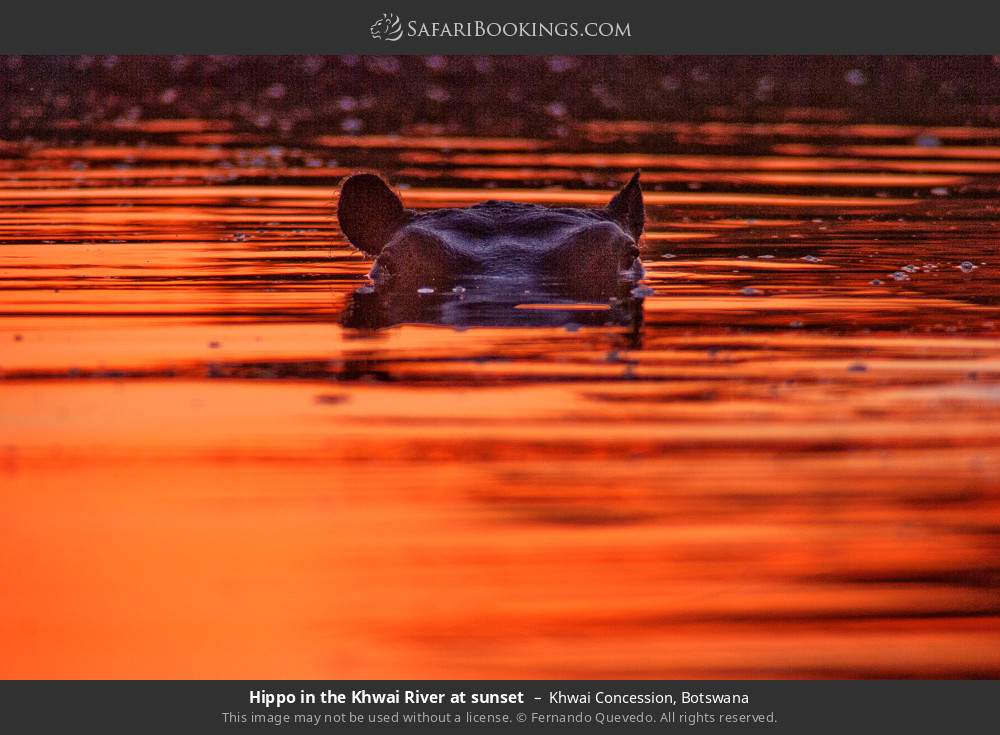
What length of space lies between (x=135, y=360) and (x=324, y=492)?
2.44 meters

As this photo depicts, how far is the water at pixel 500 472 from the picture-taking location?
4773 mm

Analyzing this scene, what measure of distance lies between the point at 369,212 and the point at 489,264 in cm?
147

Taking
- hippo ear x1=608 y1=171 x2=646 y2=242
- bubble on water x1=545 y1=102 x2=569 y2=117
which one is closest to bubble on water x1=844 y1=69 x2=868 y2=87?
bubble on water x1=545 y1=102 x2=569 y2=117

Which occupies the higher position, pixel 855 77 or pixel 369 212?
pixel 855 77

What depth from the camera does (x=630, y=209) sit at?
11.7 meters

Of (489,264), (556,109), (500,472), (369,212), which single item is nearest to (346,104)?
(556,109)

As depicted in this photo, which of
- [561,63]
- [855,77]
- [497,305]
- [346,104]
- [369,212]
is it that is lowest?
[497,305]

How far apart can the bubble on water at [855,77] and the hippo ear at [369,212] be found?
19.2m

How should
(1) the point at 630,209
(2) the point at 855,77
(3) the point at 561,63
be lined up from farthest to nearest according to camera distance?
(3) the point at 561,63 → (2) the point at 855,77 → (1) the point at 630,209

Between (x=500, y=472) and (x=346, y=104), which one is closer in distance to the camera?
(x=500, y=472)

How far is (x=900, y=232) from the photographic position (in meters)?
13.4

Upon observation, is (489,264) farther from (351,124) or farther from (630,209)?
(351,124)

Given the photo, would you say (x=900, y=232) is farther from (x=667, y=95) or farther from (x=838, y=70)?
(x=838, y=70)

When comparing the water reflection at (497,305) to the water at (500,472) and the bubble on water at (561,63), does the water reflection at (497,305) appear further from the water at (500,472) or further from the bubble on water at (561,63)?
the bubble on water at (561,63)
